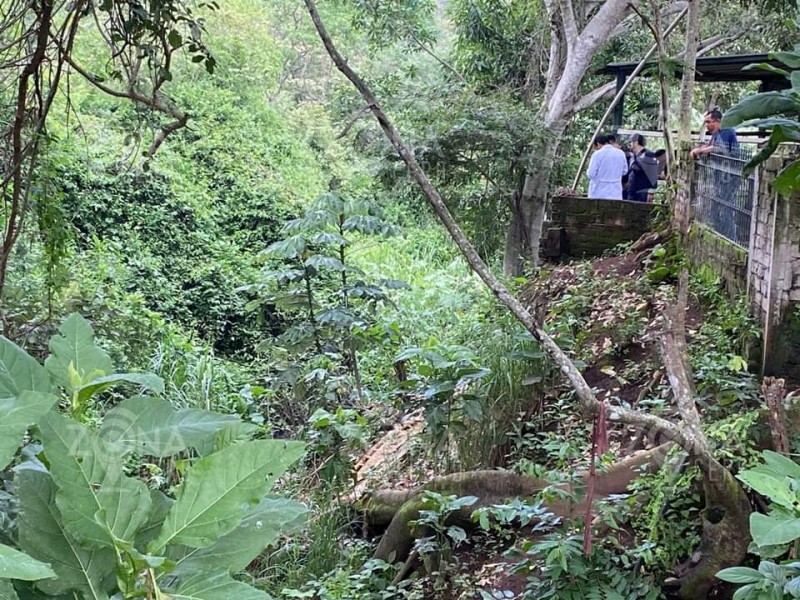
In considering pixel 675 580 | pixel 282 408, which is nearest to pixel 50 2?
pixel 675 580

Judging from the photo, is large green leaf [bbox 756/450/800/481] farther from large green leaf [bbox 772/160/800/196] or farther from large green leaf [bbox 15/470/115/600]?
large green leaf [bbox 15/470/115/600]

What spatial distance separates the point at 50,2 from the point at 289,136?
13.7 m

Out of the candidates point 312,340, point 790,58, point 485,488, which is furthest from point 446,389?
point 790,58

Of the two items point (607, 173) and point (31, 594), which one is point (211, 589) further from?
point (607, 173)

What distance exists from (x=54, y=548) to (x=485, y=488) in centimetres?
351

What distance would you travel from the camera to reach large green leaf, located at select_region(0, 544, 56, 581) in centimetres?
66

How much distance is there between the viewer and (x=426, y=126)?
982cm

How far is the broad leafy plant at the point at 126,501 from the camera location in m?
0.81

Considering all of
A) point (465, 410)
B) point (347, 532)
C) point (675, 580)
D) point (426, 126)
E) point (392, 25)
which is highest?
point (392, 25)

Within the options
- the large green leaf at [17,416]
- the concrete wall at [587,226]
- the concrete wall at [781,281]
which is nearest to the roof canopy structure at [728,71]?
the concrete wall at [587,226]

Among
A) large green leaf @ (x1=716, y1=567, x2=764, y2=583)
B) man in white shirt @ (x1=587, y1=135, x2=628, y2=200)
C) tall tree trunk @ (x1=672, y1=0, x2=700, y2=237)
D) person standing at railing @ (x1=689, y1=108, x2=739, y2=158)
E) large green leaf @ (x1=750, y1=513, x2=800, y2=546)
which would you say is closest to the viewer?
large green leaf @ (x1=750, y1=513, x2=800, y2=546)

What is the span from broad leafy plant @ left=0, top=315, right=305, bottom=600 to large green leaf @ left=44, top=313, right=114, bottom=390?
2 centimetres

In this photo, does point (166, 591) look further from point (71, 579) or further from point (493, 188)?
point (493, 188)

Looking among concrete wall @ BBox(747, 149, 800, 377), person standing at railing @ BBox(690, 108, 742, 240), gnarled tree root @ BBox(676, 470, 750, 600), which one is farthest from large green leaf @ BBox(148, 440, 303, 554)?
person standing at railing @ BBox(690, 108, 742, 240)
